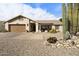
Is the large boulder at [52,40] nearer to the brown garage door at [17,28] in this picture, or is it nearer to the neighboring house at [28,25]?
the neighboring house at [28,25]

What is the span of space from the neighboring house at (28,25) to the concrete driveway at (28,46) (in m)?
0.14

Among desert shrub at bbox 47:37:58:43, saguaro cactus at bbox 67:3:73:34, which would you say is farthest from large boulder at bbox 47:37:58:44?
saguaro cactus at bbox 67:3:73:34

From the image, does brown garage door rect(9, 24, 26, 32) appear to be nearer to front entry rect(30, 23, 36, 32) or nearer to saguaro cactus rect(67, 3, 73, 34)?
front entry rect(30, 23, 36, 32)

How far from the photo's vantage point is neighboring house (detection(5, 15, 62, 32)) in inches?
254

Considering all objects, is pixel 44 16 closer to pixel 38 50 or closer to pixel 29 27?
pixel 29 27

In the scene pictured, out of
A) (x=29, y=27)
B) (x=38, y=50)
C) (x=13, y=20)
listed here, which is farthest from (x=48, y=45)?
(x=13, y=20)

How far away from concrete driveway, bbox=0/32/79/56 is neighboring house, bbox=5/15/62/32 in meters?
0.14

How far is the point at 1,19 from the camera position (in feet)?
20.9

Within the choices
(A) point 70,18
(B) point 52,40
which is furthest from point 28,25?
(A) point 70,18

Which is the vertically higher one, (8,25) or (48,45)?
(8,25)

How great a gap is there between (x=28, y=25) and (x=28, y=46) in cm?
58

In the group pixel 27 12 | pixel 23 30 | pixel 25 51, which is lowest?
pixel 25 51

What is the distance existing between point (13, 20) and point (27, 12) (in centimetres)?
46

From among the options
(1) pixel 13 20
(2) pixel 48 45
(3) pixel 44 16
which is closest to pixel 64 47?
(2) pixel 48 45
